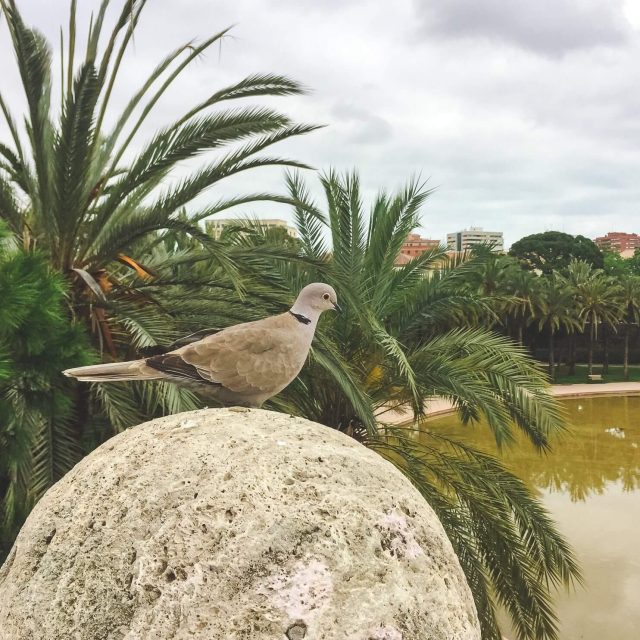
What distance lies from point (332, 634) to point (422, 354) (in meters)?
5.77

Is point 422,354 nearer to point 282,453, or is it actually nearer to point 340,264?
point 340,264

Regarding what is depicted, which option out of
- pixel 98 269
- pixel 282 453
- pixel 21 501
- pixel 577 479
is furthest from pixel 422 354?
pixel 577 479

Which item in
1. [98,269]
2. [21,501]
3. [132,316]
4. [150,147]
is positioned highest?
[150,147]

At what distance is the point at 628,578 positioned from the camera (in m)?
11.1

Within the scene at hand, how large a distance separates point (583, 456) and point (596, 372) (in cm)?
1829

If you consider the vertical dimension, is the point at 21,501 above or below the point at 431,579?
below

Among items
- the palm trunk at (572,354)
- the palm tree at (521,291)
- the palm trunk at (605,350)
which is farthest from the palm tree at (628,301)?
the palm tree at (521,291)

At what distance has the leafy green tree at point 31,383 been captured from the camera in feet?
16.0

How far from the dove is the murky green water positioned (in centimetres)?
499

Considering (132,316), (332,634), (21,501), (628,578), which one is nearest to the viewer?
(332,634)

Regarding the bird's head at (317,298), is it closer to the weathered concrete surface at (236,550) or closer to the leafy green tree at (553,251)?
the weathered concrete surface at (236,550)

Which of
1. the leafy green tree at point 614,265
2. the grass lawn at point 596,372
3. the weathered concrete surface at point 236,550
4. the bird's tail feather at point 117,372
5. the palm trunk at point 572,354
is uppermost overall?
the leafy green tree at point 614,265

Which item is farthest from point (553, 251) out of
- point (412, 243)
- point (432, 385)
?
point (432, 385)

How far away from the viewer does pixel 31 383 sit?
5480mm
